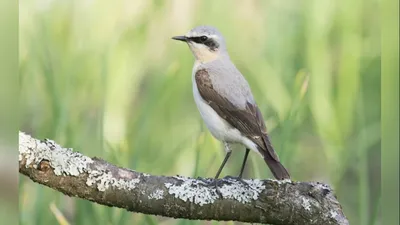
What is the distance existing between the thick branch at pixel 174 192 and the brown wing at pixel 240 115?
0.24 feet

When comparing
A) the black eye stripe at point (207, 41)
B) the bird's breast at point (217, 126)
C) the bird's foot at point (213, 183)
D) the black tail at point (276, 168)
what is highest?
the black eye stripe at point (207, 41)

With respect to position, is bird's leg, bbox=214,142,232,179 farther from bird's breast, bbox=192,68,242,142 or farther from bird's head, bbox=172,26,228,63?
bird's head, bbox=172,26,228,63

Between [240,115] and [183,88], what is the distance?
0.57ft

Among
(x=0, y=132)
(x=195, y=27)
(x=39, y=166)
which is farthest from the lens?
(x=195, y=27)

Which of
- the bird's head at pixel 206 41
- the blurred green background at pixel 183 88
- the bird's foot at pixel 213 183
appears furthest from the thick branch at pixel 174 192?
the bird's head at pixel 206 41

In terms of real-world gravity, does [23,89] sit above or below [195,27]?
below

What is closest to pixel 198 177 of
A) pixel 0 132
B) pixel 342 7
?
pixel 0 132

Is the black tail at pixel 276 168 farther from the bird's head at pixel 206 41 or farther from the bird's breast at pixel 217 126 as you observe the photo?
the bird's head at pixel 206 41

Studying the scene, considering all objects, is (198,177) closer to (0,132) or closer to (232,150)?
(232,150)

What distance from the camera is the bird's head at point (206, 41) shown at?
1.16 meters

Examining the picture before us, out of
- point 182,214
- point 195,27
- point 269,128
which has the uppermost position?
point 195,27

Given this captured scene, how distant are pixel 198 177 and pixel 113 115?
0.22 metres

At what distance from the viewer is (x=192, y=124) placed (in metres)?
1.22

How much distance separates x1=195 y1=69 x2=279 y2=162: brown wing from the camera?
1.10 m
